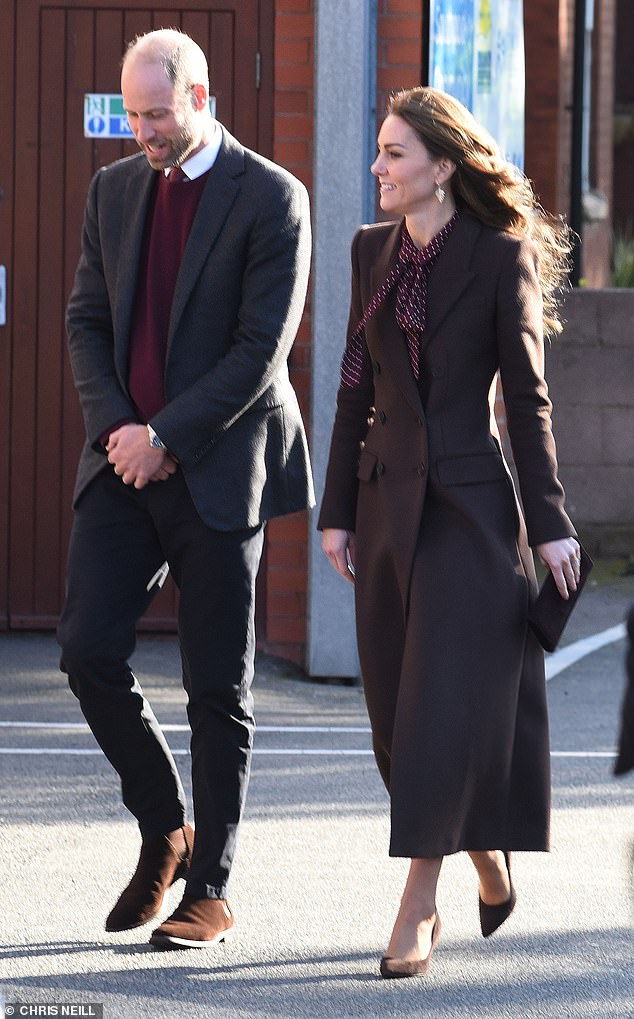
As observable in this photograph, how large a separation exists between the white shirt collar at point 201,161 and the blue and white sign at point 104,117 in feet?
12.4

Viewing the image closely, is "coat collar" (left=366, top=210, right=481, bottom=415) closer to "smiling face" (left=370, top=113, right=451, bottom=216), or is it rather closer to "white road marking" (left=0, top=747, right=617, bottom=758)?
"smiling face" (left=370, top=113, right=451, bottom=216)

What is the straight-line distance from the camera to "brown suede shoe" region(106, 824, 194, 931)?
4.38 m

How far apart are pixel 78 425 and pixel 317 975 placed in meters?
4.40

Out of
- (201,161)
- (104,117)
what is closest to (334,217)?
(104,117)

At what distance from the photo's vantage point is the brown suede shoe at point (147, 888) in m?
4.38

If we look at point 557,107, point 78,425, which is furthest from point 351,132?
point 557,107

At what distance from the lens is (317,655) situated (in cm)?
771

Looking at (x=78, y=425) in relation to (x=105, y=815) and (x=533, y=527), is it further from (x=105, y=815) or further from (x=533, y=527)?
(x=533, y=527)

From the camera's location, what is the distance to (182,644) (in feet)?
14.3

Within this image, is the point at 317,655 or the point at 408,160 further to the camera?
the point at 317,655

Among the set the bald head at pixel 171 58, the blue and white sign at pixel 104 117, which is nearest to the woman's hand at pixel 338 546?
the bald head at pixel 171 58

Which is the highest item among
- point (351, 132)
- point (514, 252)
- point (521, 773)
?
point (351, 132)

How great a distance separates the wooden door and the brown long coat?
3928mm

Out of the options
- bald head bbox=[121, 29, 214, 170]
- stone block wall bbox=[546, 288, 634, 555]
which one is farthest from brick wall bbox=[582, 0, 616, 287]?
bald head bbox=[121, 29, 214, 170]
